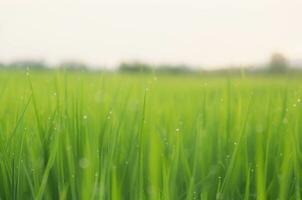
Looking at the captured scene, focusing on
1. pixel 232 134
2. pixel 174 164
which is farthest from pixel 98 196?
pixel 232 134

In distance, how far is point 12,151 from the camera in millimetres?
1006

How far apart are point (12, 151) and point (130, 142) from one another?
31cm

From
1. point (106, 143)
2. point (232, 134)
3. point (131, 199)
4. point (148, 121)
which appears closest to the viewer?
point (131, 199)

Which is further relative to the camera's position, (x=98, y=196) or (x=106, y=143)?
(x=106, y=143)

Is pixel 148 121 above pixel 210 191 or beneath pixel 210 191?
above

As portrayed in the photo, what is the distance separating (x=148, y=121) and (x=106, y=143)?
15 centimetres

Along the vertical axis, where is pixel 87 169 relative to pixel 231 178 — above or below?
above

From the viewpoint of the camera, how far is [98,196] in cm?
77

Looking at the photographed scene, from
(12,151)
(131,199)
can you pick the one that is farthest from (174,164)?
(12,151)

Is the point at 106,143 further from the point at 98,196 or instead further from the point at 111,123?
the point at 98,196

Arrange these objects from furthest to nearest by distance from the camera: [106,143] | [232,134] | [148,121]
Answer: [232,134], [148,121], [106,143]

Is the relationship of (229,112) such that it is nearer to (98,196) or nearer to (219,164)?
(219,164)

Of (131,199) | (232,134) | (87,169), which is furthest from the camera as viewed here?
(232,134)

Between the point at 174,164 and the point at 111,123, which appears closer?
the point at 174,164
